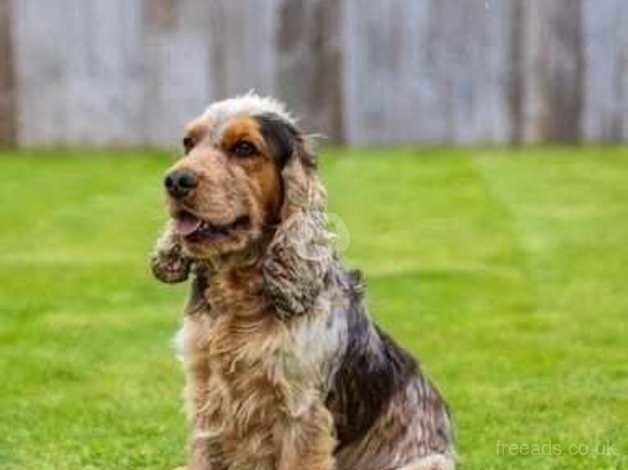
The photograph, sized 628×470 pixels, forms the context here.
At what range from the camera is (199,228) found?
16.4ft

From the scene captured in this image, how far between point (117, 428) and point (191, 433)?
3.82 feet

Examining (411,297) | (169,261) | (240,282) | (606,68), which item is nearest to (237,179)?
(240,282)

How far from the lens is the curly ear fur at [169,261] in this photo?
17.2 ft

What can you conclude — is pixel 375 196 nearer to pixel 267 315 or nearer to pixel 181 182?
pixel 267 315

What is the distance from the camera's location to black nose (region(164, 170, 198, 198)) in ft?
16.0

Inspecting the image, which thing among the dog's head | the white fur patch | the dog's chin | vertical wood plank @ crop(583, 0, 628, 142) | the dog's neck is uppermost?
the white fur patch

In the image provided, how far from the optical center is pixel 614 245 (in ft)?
33.6

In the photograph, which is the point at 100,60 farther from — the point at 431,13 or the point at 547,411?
the point at 547,411

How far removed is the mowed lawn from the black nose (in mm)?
1398

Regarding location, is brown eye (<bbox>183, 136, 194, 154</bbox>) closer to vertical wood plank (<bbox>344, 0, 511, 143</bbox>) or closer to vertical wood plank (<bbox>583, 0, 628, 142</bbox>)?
vertical wood plank (<bbox>344, 0, 511, 143</bbox>)

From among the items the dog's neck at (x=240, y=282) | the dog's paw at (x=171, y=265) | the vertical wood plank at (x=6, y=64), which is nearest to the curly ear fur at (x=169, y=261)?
the dog's paw at (x=171, y=265)

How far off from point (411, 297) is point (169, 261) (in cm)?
361

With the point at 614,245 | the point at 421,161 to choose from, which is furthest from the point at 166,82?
the point at 614,245

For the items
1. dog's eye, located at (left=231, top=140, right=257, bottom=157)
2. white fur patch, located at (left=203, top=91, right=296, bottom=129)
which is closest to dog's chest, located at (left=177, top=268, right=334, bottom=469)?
dog's eye, located at (left=231, top=140, right=257, bottom=157)
